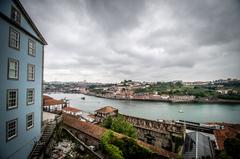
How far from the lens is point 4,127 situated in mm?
7137

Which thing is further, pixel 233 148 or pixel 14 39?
pixel 233 148

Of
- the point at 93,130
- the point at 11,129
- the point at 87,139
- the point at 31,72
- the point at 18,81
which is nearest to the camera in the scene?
the point at 11,129

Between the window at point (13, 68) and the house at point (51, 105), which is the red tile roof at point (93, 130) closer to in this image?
A: the window at point (13, 68)

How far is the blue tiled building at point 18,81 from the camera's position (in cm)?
Result: 704

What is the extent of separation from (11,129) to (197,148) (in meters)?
16.9

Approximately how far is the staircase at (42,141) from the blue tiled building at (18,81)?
358mm

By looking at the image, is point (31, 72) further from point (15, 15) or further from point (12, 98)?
point (15, 15)

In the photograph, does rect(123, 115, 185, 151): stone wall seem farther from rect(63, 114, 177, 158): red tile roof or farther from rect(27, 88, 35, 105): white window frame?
rect(27, 88, 35, 105): white window frame

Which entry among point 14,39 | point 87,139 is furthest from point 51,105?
→ point 14,39

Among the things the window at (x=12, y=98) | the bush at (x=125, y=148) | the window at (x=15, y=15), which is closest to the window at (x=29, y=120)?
the window at (x=12, y=98)

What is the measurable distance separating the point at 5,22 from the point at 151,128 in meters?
16.9

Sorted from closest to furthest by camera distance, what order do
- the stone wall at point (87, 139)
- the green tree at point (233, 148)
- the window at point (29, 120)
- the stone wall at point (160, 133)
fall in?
the window at point (29, 120)
the green tree at point (233, 148)
the stone wall at point (87, 139)
the stone wall at point (160, 133)

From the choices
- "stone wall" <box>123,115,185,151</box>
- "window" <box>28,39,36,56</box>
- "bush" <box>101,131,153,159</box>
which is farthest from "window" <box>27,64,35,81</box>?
"stone wall" <box>123,115,185,151</box>

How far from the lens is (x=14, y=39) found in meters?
7.84
